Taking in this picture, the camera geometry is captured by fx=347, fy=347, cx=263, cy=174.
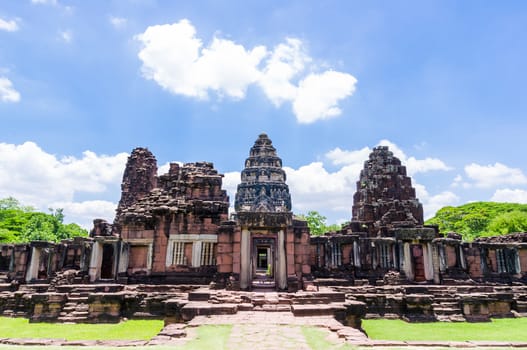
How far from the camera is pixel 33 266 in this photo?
18797mm

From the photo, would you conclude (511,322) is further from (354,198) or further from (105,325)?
(354,198)

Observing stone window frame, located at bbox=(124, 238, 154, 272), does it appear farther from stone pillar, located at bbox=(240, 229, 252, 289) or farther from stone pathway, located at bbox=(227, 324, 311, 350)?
stone pathway, located at bbox=(227, 324, 311, 350)

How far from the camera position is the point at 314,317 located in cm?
862

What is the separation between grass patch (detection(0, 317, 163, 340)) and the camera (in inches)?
384

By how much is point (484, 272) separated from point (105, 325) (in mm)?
19982

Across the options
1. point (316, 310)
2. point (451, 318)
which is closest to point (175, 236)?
point (316, 310)

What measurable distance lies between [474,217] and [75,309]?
177ft

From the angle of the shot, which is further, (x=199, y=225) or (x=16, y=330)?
(x=199, y=225)

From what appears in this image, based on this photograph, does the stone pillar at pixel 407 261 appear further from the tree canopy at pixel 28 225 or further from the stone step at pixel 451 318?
the tree canopy at pixel 28 225

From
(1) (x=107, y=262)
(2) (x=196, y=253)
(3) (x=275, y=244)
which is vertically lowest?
(1) (x=107, y=262)

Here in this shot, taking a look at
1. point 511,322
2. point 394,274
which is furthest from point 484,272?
point 511,322

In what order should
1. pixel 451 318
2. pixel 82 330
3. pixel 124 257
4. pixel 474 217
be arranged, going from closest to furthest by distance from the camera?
pixel 82 330 < pixel 451 318 < pixel 124 257 < pixel 474 217

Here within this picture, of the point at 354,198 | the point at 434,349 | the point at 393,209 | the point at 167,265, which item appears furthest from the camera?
the point at 354,198

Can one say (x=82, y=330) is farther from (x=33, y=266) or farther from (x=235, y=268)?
(x=33, y=266)
